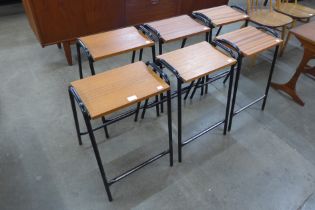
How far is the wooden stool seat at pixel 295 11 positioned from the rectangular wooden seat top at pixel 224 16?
0.95m

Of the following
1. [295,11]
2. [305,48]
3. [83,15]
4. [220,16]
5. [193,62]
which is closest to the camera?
[193,62]

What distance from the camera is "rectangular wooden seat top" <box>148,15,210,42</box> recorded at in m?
1.85

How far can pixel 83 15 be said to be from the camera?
2479 mm

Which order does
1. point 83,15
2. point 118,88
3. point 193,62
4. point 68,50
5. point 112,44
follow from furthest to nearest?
point 68,50 < point 83,15 < point 112,44 < point 193,62 < point 118,88

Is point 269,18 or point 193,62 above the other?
point 193,62

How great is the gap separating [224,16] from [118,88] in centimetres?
132

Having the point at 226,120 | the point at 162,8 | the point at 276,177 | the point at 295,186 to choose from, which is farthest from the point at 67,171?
the point at 162,8

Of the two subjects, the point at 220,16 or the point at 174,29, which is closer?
the point at 174,29

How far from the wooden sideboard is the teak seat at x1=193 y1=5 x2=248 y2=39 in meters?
0.87

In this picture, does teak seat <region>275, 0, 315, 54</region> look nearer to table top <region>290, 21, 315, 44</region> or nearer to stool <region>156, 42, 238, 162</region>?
table top <region>290, 21, 315, 44</region>

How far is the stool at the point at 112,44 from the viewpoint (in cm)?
160

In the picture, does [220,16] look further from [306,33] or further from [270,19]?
[270,19]

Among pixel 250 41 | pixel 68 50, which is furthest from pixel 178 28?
pixel 68 50

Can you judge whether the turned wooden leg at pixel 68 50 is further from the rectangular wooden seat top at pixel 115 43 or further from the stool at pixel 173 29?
the stool at pixel 173 29
